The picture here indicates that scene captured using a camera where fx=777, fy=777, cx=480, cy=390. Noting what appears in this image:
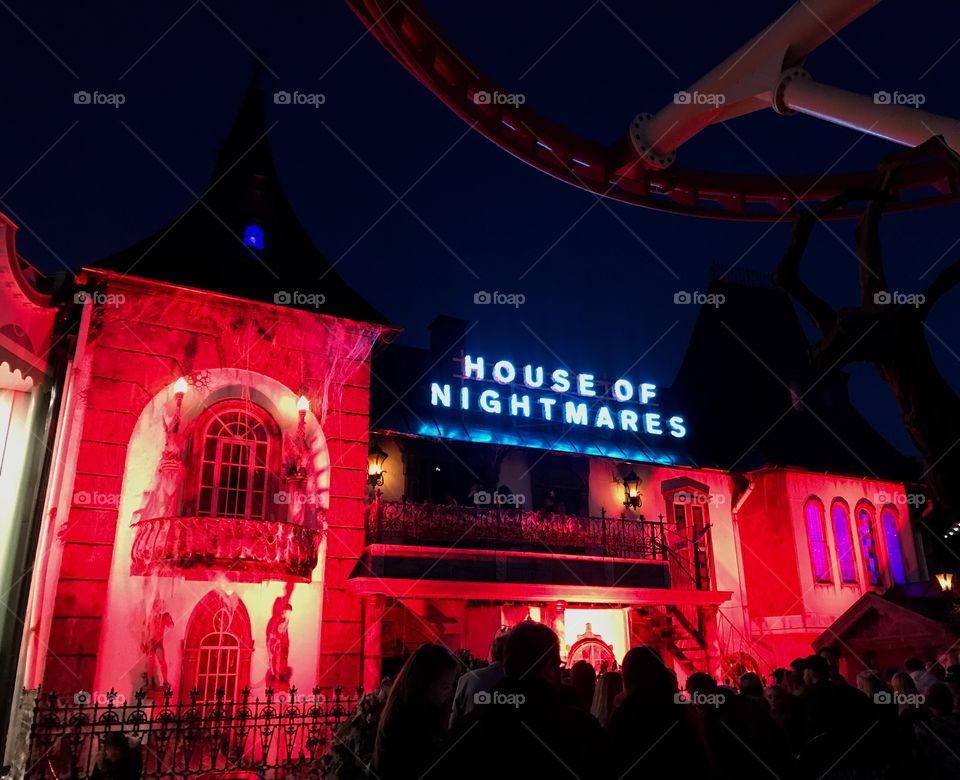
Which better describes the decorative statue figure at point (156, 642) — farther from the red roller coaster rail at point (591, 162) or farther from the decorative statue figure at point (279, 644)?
the red roller coaster rail at point (591, 162)

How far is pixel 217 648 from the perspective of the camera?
13.7 metres

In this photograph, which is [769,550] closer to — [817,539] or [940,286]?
[817,539]

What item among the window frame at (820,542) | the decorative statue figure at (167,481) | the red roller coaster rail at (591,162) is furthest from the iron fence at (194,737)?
the window frame at (820,542)

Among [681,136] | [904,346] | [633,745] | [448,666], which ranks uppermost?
[681,136]

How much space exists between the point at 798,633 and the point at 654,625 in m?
4.10

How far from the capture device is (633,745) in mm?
4152

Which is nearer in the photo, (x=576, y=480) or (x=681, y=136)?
(x=681, y=136)

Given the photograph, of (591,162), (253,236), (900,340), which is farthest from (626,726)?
(253,236)

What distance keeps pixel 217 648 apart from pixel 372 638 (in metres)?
2.82

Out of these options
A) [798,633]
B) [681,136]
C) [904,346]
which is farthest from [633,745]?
[798,633]

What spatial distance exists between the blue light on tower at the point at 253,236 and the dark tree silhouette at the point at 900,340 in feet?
48.1

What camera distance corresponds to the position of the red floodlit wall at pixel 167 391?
1285 cm

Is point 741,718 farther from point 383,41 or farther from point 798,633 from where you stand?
point 798,633

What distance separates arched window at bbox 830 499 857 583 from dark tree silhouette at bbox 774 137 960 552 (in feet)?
65.2
